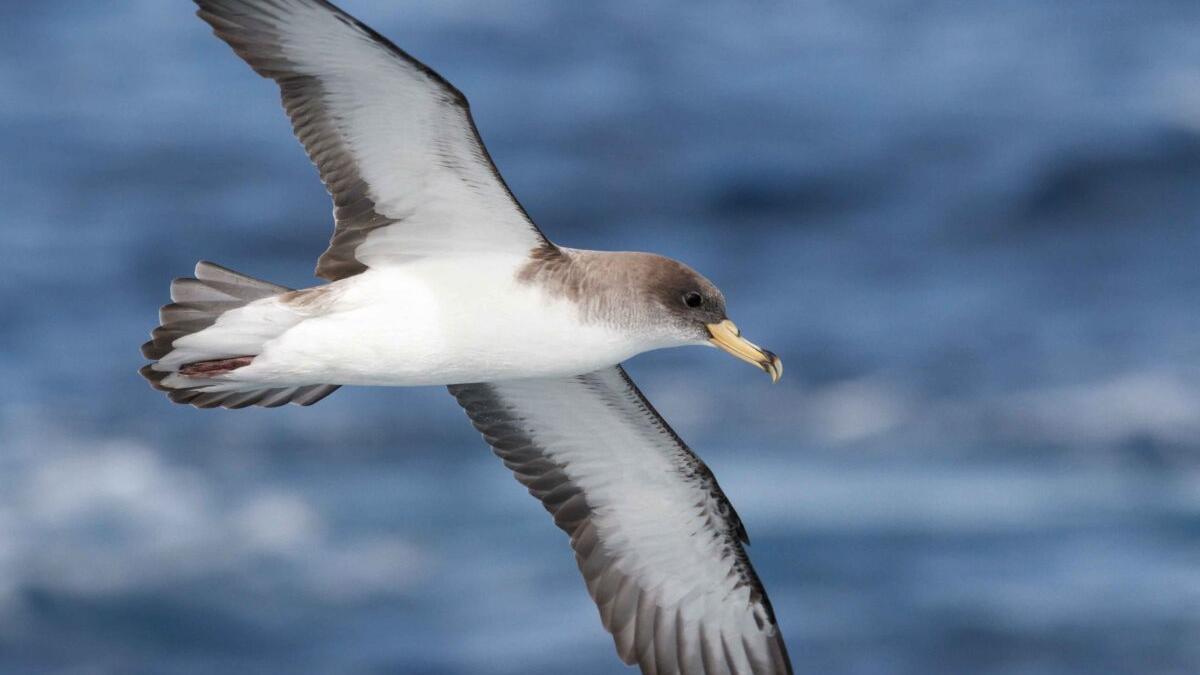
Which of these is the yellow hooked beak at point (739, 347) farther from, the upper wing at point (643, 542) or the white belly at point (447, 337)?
the upper wing at point (643, 542)

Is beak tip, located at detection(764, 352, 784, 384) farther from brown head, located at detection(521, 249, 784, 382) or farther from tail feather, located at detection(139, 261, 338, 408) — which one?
tail feather, located at detection(139, 261, 338, 408)

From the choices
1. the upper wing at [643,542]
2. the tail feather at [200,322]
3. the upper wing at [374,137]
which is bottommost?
the upper wing at [643,542]

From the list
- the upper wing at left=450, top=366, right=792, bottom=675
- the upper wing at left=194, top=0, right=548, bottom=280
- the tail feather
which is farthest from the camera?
the upper wing at left=450, top=366, right=792, bottom=675

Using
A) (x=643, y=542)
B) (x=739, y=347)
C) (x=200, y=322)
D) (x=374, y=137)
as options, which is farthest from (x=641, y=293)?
(x=643, y=542)

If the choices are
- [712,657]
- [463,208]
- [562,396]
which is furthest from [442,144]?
[712,657]

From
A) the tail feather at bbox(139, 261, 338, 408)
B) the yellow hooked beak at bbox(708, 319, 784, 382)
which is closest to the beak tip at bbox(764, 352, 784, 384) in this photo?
the yellow hooked beak at bbox(708, 319, 784, 382)

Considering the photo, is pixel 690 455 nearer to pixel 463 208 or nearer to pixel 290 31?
pixel 463 208

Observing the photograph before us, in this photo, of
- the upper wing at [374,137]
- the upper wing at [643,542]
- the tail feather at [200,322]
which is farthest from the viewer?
the upper wing at [643,542]

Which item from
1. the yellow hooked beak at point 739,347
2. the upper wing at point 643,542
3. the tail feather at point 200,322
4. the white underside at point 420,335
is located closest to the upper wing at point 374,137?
the white underside at point 420,335
